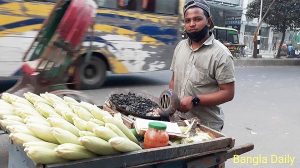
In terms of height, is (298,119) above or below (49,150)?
below

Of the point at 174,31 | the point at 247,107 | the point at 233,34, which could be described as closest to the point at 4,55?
the point at 174,31

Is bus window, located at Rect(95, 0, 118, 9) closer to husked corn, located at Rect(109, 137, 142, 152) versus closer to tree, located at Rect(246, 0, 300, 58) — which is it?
husked corn, located at Rect(109, 137, 142, 152)

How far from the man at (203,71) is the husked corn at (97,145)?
2.85 ft

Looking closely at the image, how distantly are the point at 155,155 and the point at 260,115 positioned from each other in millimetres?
6206

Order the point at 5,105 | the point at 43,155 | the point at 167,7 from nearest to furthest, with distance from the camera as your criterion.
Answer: the point at 43,155 < the point at 5,105 < the point at 167,7

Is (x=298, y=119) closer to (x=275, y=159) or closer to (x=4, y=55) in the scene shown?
(x=275, y=159)

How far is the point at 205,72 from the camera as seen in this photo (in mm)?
2574

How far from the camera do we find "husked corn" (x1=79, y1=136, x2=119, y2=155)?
166cm

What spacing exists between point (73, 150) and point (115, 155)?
21 cm

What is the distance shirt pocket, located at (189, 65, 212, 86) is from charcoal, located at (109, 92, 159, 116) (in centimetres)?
33

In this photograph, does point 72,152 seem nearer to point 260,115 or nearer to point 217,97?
point 217,97

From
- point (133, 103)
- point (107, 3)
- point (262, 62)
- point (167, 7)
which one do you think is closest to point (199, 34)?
point (133, 103)

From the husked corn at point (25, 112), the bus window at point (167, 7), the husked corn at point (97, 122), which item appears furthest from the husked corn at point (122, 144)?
the bus window at point (167, 7)

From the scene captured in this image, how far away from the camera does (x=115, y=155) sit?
175cm
